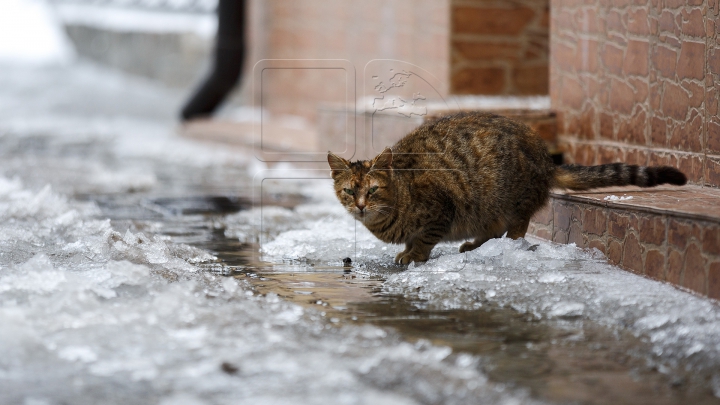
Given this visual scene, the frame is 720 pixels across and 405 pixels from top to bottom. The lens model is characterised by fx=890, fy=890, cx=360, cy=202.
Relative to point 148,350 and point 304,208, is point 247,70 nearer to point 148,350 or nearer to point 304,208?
point 304,208

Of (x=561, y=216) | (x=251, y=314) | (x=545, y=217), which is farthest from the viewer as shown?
(x=545, y=217)

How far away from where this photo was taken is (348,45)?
10773 mm

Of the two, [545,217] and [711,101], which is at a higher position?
[711,101]

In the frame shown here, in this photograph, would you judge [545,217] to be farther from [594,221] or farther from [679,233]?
[679,233]

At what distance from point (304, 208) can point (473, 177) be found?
83.2 inches

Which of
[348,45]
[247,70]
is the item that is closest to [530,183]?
[348,45]

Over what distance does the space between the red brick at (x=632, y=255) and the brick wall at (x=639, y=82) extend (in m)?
0.84

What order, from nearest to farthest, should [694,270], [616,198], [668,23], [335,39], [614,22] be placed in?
[694,270]
[616,198]
[668,23]
[614,22]
[335,39]

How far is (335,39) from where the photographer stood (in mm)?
11047

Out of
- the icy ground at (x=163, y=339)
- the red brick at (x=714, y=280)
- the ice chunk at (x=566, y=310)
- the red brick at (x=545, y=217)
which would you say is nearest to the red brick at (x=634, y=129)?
the red brick at (x=545, y=217)

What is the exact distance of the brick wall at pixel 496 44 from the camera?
8.66 meters

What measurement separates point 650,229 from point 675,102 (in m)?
1.31

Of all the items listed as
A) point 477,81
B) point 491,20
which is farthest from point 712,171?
point 491,20

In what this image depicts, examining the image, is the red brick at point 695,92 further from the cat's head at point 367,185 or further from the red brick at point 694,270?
the cat's head at point 367,185
